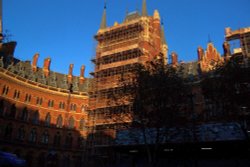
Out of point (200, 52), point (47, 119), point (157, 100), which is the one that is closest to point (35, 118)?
point (47, 119)

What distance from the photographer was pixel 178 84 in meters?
29.2

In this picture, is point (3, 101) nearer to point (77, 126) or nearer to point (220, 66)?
point (77, 126)

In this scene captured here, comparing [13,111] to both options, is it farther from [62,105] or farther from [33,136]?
[62,105]

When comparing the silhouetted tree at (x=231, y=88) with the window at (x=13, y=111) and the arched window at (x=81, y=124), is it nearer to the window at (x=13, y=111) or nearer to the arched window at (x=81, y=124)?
the window at (x=13, y=111)

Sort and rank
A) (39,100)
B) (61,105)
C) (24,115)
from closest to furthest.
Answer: (24,115)
(39,100)
(61,105)

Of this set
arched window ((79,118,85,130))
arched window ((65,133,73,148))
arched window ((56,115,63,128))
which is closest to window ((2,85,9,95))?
arched window ((56,115,63,128))

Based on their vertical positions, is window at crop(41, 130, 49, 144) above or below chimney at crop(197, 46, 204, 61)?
below

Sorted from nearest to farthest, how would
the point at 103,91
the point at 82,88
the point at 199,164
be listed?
the point at 199,164 → the point at 103,91 → the point at 82,88

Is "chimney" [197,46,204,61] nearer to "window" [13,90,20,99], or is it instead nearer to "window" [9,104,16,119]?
"window" [13,90,20,99]

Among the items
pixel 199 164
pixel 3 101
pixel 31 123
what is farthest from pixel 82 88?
pixel 199 164

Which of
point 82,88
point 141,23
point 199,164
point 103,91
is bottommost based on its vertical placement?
point 199,164

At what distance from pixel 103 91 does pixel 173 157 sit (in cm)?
2342

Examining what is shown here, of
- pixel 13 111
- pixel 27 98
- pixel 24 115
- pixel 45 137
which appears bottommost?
pixel 45 137

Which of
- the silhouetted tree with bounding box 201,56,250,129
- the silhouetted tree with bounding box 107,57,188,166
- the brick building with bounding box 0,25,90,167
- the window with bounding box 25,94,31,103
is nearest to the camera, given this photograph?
the silhouetted tree with bounding box 201,56,250,129
